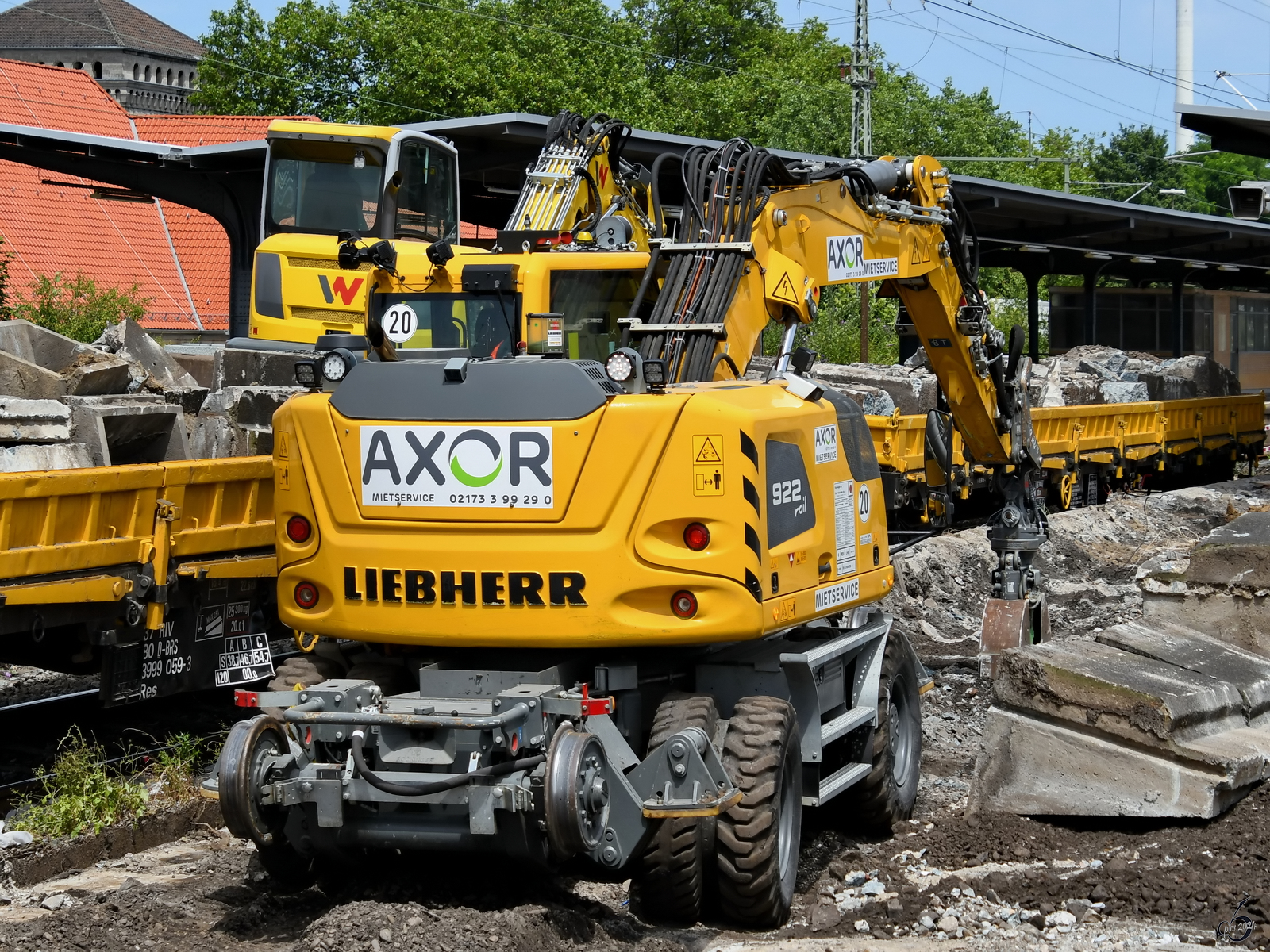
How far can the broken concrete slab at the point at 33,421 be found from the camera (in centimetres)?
952

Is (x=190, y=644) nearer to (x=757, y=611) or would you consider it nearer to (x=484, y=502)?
(x=484, y=502)

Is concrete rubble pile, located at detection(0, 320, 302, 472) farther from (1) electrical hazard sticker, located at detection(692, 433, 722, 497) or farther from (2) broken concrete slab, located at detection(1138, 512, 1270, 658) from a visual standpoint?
(2) broken concrete slab, located at detection(1138, 512, 1270, 658)

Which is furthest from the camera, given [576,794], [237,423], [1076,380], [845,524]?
[1076,380]

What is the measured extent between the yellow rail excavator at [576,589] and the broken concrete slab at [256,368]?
17.3 ft

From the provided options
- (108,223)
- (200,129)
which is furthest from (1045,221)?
(108,223)

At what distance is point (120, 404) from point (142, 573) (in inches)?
105

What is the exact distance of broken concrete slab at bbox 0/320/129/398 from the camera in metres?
11.5

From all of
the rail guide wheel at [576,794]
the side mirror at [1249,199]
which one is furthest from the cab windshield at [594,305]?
the side mirror at [1249,199]

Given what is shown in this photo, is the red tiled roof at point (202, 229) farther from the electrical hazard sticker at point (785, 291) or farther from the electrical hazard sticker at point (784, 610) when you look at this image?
the electrical hazard sticker at point (784, 610)

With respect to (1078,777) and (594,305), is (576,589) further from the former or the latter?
(1078,777)

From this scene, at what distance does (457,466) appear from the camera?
6312mm

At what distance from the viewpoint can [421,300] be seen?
760cm

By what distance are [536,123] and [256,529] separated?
13208mm

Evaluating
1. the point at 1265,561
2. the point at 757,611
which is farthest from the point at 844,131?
the point at 757,611
